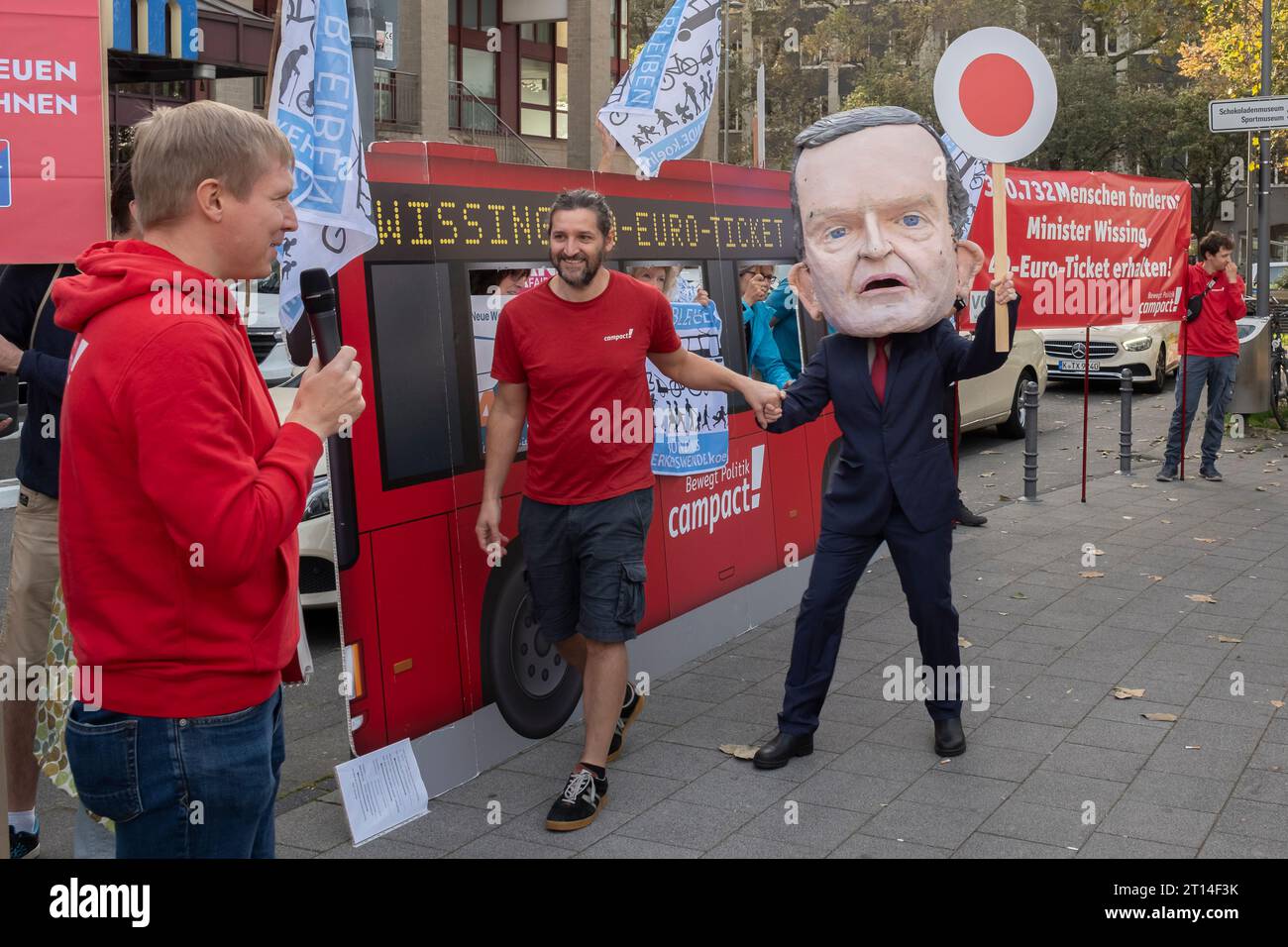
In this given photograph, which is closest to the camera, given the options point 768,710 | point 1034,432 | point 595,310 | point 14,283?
point 14,283

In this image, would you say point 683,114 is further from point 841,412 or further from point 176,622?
point 176,622

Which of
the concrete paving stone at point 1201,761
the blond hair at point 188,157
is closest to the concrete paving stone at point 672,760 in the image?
the concrete paving stone at point 1201,761

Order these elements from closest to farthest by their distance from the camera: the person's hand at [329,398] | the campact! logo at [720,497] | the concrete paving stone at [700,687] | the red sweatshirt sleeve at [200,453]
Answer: the red sweatshirt sleeve at [200,453] → the person's hand at [329,398] → the concrete paving stone at [700,687] → the campact! logo at [720,497]

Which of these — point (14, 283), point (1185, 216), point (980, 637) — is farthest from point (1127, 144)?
point (14, 283)

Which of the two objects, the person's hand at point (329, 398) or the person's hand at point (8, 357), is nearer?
the person's hand at point (329, 398)

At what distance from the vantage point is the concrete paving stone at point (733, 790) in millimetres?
4984

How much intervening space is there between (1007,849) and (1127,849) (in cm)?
39

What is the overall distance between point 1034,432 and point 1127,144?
1299 inches

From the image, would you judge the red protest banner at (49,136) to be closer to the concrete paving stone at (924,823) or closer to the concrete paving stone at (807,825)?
the concrete paving stone at (807,825)

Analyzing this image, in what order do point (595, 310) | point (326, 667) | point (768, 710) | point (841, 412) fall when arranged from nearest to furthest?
point (595, 310), point (841, 412), point (768, 710), point (326, 667)

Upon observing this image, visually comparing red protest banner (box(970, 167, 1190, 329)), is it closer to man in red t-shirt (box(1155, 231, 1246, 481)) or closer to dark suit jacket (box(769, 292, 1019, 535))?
man in red t-shirt (box(1155, 231, 1246, 481))

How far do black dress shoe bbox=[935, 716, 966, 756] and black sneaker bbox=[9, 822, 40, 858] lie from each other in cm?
330

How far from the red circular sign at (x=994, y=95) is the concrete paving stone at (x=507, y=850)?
338 cm

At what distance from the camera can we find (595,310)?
505cm
